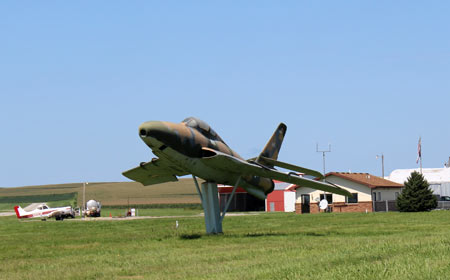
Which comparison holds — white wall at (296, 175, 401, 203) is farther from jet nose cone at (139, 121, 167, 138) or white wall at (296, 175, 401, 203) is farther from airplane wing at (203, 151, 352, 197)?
jet nose cone at (139, 121, 167, 138)

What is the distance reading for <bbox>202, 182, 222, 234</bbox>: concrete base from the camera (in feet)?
94.2

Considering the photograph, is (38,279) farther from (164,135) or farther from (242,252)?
(164,135)

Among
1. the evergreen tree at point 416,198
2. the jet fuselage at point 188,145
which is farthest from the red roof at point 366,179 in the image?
the jet fuselage at point 188,145

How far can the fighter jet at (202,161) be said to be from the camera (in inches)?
981

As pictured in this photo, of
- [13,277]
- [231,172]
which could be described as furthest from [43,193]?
[13,277]

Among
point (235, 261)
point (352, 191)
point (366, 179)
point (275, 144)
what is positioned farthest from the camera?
point (366, 179)

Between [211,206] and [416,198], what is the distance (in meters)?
34.0

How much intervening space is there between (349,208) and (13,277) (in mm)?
53316

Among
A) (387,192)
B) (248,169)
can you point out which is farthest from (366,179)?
(248,169)

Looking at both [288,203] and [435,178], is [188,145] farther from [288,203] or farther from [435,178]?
[435,178]

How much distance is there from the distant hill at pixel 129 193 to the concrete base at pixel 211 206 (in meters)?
103

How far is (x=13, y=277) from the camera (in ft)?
51.2

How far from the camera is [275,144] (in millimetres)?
33688

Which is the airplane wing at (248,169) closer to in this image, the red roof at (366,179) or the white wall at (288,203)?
the red roof at (366,179)
